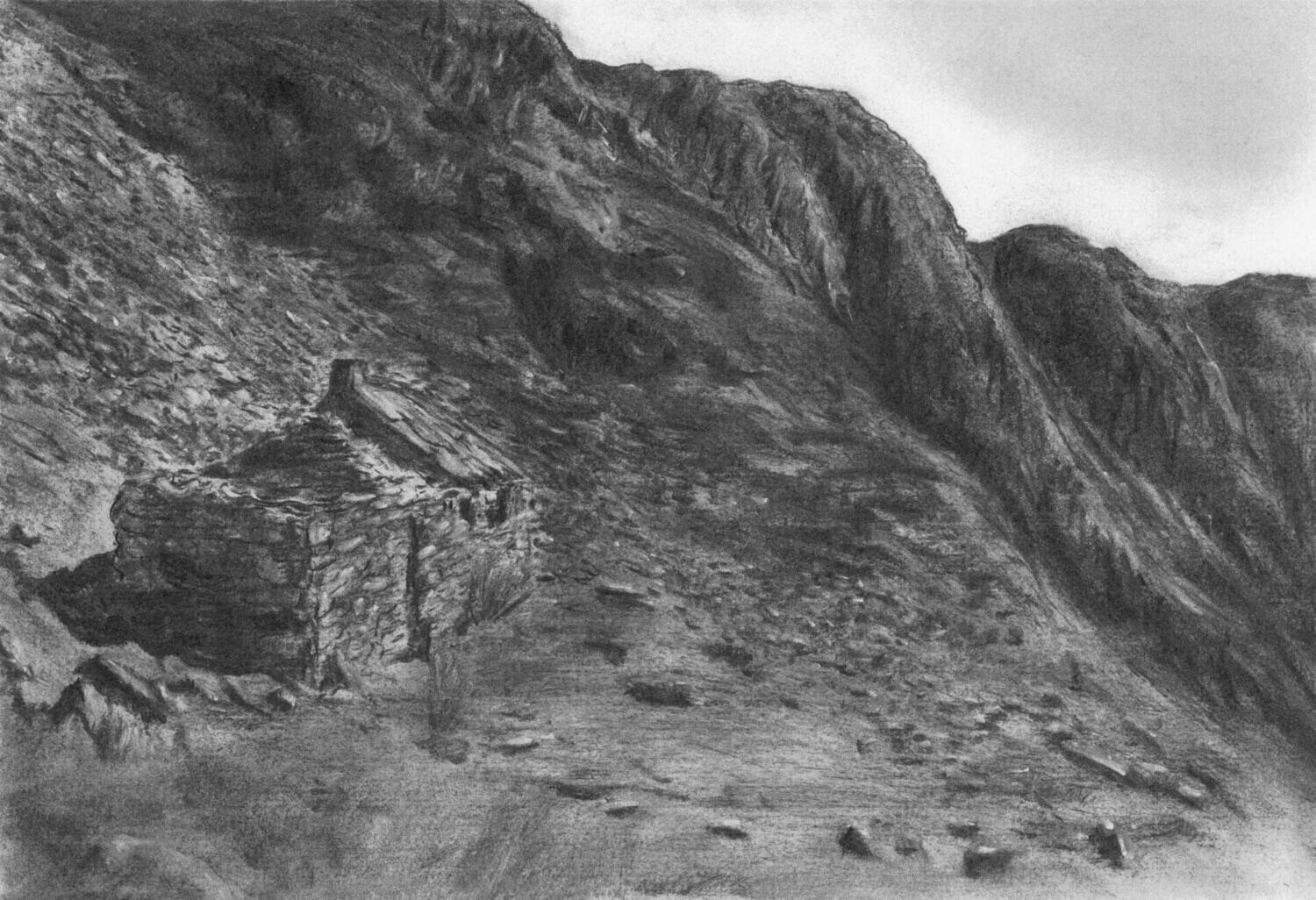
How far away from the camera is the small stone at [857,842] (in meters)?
3.74

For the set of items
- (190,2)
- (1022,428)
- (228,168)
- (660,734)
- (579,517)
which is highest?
(190,2)

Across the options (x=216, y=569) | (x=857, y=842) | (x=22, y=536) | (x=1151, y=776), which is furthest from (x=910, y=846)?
(x=22, y=536)

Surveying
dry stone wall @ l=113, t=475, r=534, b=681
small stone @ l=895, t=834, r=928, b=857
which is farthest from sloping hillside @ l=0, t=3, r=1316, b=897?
dry stone wall @ l=113, t=475, r=534, b=681

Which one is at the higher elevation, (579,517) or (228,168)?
(228,168)

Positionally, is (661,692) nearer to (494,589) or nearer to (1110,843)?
(494,589)

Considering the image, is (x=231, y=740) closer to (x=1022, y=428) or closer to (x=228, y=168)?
(x=228, y=168)

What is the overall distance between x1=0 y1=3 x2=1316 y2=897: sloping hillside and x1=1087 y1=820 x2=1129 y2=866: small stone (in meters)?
0.05

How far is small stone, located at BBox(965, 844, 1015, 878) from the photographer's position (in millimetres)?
3783

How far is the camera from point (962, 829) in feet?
12.5

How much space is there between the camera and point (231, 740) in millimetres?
3582

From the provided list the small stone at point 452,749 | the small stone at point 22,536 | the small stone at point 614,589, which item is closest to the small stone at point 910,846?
the small stone at point 614,589

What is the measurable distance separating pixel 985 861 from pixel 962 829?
146 mm

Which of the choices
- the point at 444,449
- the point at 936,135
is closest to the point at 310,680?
the point at 444,449

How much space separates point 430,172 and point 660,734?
254cm
